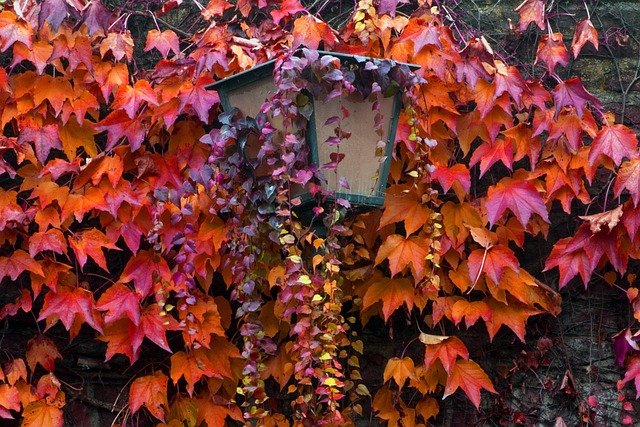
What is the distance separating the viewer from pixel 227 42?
2.86 meters

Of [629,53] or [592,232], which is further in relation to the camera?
[629,53]

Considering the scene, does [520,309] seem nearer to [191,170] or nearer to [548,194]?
[548,194]

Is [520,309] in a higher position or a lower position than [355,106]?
lower

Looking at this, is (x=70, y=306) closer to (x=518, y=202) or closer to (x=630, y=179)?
(x=518, y=202)

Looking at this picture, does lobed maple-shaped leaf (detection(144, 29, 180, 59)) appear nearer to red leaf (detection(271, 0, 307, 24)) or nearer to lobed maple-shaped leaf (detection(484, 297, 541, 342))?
red leaf (detection(271, 0, 307, 24))

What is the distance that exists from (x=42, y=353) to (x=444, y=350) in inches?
51.8

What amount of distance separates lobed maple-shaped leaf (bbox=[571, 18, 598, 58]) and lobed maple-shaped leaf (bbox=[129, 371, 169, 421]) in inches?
69.0

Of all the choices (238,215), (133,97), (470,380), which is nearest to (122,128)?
(133,97)

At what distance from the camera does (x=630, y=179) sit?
108 inches

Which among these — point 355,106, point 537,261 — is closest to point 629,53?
point 537,261

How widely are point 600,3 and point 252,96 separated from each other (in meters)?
1.47

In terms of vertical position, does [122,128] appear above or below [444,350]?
above

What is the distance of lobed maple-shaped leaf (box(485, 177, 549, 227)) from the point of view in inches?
108

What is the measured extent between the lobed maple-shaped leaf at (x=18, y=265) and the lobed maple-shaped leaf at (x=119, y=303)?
217mm
